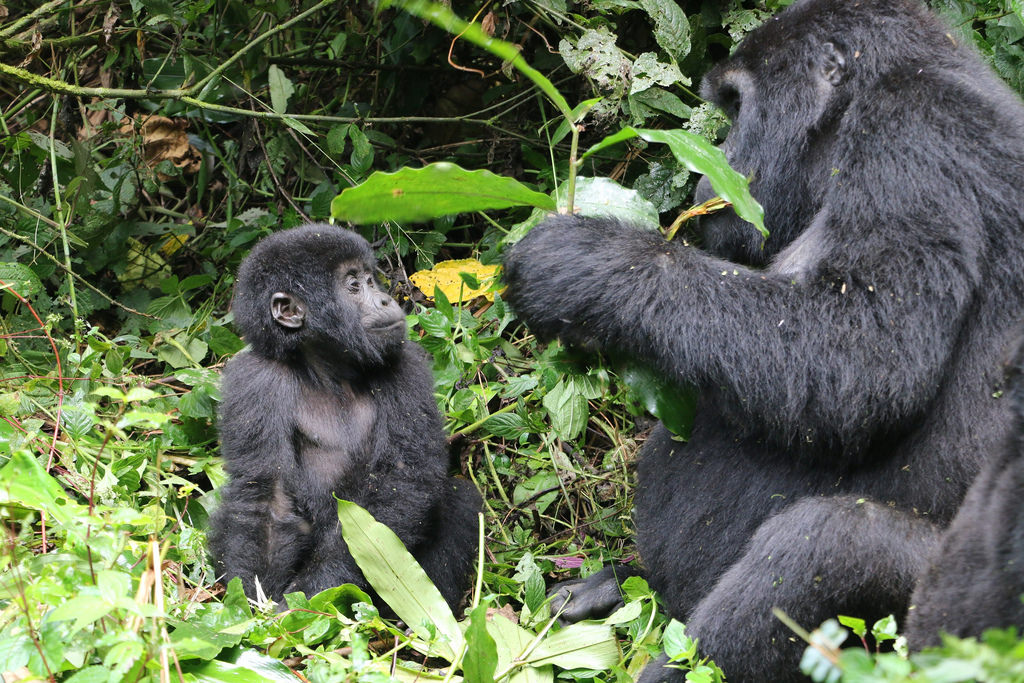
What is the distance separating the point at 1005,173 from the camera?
244 centimetres

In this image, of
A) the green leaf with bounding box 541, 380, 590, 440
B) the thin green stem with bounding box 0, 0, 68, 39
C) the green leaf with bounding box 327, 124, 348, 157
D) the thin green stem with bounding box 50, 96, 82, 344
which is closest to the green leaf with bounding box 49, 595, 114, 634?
the green leaf with bounding box 541, 380, 590, 440

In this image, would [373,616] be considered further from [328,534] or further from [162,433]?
[162,433]

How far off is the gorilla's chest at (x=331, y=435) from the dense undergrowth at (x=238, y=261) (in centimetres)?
41

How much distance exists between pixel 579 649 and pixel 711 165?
4.47 feet

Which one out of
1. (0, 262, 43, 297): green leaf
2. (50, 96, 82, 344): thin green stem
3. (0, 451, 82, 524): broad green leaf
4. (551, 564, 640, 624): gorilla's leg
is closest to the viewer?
(0, 451, 82, 524): broad green leaf

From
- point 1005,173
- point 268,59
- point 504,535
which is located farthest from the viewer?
point 268,59

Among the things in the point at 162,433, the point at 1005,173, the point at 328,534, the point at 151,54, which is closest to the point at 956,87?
the point at 1005,173

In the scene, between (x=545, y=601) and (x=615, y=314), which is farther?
(x=545, y=601)

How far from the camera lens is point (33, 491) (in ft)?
7.51

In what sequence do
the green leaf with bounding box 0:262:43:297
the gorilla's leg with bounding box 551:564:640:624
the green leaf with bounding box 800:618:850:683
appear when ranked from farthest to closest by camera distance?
the green leaf with bounding box 0:262:43:297 → the gorilla's leg with bounding box 551:564:640:624 → the green leaf with bounding box 800:618:850:683

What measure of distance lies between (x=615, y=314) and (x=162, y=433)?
79.1 inches

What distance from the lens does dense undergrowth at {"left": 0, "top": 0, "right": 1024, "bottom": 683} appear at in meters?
2.29

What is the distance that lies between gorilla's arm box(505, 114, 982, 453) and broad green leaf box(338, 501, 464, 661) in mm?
819

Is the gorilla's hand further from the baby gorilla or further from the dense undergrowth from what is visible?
the baby gorilla
